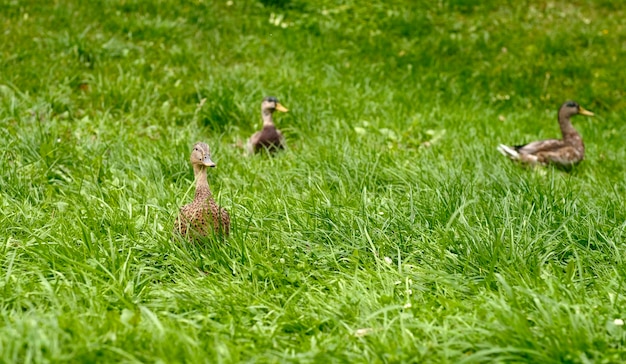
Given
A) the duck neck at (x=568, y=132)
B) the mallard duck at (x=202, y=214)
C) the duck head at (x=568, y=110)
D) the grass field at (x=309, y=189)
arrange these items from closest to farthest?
1. the grass field at (x=309, y=189)
2. the mallard duck at (x=202, y=214)
3. the duck neck at (x=568, y=132)
4. the duck head at (x=568, y=110)

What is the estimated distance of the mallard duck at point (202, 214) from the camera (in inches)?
133

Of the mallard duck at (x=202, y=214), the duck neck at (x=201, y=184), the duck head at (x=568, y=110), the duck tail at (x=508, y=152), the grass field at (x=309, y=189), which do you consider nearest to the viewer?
the grass field at (x=309, y=189)

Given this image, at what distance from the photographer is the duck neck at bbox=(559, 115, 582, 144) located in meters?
6.20

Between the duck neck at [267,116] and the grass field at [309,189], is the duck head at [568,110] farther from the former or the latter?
the duck neck at [267,116]

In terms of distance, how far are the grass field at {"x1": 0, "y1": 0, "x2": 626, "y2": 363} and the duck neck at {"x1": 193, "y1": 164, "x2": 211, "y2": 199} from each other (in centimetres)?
28

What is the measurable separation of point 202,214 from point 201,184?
229mm

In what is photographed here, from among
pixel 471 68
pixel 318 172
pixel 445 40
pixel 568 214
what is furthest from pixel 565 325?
pixel 445 40

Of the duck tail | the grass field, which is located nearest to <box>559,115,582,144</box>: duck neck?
the grass field

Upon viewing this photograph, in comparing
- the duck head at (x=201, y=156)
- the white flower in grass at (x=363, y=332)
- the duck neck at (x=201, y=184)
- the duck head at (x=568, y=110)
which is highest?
the duck head at (x=201, y=156)

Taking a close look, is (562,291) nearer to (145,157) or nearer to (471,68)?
(145,157)

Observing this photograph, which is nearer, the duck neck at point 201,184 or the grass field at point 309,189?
the grass field at point 309,189

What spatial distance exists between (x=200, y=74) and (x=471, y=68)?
3.68 metres

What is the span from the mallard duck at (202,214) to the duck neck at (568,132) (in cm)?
394

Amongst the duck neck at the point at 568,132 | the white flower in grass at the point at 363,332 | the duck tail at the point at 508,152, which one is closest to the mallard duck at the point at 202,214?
the white flower in grass at the point at 363,332
